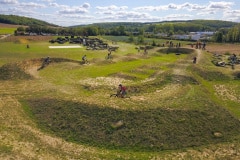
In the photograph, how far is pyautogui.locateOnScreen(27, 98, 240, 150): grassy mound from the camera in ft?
84.7

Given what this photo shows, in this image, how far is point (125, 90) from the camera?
3459 cm

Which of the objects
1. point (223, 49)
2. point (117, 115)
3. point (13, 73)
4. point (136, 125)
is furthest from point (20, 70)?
point (223, 49)

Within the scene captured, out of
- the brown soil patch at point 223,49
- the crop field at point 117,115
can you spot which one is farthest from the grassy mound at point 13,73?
the brown soil patch at point 223,49

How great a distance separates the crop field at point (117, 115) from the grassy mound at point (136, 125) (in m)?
0.10

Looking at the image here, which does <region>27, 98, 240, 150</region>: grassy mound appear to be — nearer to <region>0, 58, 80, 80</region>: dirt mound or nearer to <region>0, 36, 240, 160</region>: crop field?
<region>0, 36, 240, 160</region>: crop field

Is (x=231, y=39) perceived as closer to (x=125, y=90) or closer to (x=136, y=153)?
(x=125, y=90)

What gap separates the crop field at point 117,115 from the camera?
24.5 meters

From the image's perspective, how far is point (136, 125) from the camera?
1093 inches

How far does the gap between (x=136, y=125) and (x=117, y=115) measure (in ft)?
8.51

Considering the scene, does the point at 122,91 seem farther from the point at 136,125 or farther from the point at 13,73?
the point at 13,73

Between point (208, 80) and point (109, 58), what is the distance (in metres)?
23.2

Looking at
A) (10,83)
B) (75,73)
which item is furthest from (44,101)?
(75,73)

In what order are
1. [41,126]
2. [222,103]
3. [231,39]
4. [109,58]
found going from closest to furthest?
[41,126] < [222,103] < [109,58] < [231,39]

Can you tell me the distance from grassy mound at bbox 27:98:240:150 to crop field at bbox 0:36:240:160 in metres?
0.10
